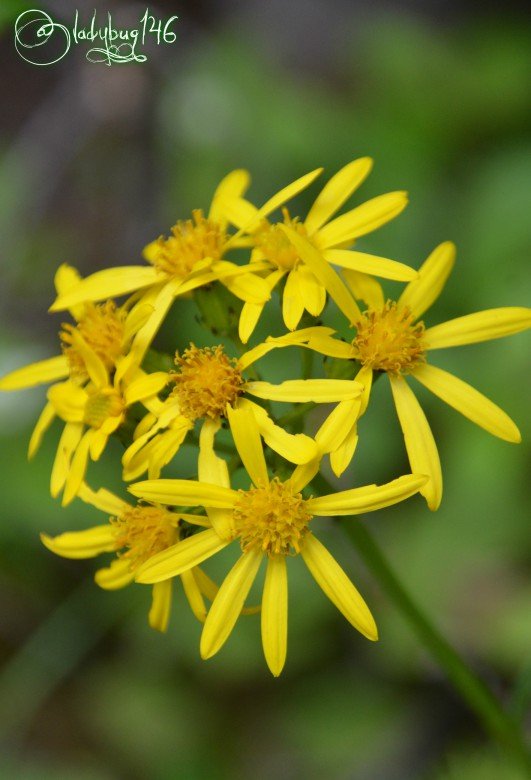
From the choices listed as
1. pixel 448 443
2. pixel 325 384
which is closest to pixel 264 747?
pixel 448 443

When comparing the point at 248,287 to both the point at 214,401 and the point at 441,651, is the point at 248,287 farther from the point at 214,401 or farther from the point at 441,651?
the point at 441,651

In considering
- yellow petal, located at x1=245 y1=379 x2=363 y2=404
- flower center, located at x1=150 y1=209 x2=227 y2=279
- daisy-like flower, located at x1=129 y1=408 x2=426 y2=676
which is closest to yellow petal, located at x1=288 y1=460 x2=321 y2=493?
daisy-like flower, located at x1=129 y1=408 x2=426 y2=676

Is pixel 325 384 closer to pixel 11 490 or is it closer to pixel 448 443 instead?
pixel 448 443

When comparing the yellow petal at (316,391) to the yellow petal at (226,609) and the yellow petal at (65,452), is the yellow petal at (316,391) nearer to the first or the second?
the yellow petal at (226,609)

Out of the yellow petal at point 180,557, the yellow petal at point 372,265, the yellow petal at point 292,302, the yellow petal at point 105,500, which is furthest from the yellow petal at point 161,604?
the yellow petal at point 372,265

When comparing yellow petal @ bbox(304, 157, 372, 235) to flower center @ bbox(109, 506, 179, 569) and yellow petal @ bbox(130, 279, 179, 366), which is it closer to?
yellow petal @ bbox(130, 279, 179, 366)

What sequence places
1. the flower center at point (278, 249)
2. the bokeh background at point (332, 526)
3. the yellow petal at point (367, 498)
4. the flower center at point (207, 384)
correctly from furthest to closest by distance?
the bokeh background at point (332, 526), the flower center at point (278, 249), the flower center at point (207, 384), the yellow petal at point (367, 498)

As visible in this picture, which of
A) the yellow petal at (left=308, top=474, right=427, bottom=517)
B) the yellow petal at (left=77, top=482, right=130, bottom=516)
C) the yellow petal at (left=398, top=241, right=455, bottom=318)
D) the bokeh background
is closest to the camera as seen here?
the yellow petal at (left=308, top=474, right=427, bottom=517)
